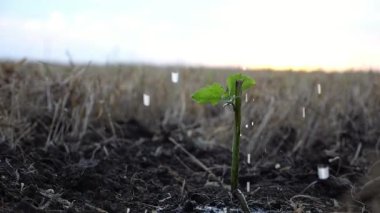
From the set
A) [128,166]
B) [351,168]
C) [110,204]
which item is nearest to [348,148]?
[351,168]

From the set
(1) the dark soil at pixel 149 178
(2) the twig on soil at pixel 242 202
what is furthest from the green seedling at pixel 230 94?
(1) the dark soil at pixel 149 178

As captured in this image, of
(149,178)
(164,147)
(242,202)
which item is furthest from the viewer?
(164,147)

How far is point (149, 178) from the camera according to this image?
233cm

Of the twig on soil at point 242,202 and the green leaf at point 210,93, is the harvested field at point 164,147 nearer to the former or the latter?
the twig on soil at point 242,202

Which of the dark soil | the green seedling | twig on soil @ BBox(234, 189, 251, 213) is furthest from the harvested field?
the green seedling

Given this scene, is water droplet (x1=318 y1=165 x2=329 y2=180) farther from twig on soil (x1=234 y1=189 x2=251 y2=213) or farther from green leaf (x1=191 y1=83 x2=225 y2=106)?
green leaf (x1=191 y1=83 x2=225 y2=106)

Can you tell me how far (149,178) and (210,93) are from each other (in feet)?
2.51

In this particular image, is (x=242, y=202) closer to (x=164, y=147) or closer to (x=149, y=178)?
(x=149, y=178)

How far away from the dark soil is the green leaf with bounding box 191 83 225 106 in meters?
0.36

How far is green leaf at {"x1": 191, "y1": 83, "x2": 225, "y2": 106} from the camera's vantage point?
66.2 inches

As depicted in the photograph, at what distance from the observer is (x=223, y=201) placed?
1871mm

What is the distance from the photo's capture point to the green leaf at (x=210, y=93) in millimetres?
1682

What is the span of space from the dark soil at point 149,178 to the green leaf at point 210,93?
1.20ft

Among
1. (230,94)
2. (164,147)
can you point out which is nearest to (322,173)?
(230,94)
